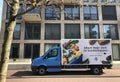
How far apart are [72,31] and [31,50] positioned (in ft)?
21.6

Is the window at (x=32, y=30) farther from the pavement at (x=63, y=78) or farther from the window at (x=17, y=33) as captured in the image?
the pavement at (x=63, y=78)

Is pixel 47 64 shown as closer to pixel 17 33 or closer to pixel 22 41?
pixel 22 41

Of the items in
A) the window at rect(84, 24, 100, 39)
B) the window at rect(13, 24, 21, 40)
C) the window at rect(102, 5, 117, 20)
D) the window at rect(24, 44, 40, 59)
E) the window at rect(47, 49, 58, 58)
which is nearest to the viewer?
the window at rect(47, 49, 58, 58)

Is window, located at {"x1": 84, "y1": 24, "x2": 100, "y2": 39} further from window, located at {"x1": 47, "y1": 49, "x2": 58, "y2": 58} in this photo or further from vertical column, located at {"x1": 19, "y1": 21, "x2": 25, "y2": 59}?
window, located at {"x1": 47, "y1": 49, "x2": 58, "y2": 58}

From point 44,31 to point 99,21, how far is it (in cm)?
822

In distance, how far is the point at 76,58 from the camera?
2000 cm

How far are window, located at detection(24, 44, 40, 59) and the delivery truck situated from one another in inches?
355

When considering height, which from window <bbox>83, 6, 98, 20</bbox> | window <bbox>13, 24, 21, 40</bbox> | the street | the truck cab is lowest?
the street

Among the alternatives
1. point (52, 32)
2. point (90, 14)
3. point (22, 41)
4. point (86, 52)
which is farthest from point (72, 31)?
point (86, 52)

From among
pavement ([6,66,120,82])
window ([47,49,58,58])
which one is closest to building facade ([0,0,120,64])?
window ([47,49,58,58])

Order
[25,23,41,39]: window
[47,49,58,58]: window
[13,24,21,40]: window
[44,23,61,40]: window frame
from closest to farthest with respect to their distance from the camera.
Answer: [47,49,58,58]: window, [13,24,21,40]: window, [25,23,41,39]: window, [44,23,61,40]: window frame

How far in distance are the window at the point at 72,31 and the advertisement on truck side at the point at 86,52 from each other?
9825 mm

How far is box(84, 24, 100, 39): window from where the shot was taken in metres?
30.2

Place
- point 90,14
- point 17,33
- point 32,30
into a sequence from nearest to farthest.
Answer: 1. point 17,33
2. point 32,30
3. point 90,14
